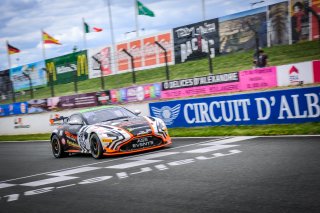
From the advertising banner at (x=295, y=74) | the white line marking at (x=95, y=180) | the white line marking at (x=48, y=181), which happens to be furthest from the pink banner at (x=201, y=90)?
the white line marking at (x=95, y=180)

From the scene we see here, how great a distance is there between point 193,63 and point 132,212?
18783 mm

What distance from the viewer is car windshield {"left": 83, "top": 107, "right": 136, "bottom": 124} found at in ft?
40.8

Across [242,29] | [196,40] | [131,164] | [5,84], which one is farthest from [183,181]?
[5,84]

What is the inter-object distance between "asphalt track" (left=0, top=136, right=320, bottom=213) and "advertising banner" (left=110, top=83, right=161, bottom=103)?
40.1ft

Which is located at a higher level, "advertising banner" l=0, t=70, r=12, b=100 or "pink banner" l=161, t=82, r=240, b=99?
"advertising banner" l=0, t=70, r=12, b=100

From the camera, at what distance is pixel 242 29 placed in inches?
888

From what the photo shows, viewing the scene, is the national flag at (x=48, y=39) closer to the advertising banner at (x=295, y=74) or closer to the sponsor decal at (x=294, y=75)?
the advertising banner at (x=295, y=74)

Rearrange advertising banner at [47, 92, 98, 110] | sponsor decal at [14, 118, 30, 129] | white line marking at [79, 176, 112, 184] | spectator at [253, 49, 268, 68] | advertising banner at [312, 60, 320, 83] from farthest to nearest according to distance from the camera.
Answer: sponsor decal at [14, 118, 30, 129] → advertising banner at [47, 92, 98, 110] → spectator at [253, 49, 268, 68] → advertising banner at [312, 60, 320, 83] → white line marking at [79, 176, 112, 184]

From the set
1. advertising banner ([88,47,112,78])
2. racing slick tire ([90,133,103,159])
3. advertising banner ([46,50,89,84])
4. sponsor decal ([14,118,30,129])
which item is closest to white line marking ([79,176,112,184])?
racing slick tire ([90,133,103,159])

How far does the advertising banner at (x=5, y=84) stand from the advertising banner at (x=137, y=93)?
1243 cm

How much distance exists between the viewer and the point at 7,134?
29.7 metres

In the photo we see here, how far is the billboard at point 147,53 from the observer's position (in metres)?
25.3

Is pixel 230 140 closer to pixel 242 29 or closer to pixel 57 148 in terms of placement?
pixel 57 148

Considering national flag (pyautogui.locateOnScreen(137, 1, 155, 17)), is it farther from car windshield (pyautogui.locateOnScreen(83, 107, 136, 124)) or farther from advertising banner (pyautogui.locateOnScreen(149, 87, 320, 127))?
car windshield (pyautogui.locateOnScreen(83, 107, 136, 124))
